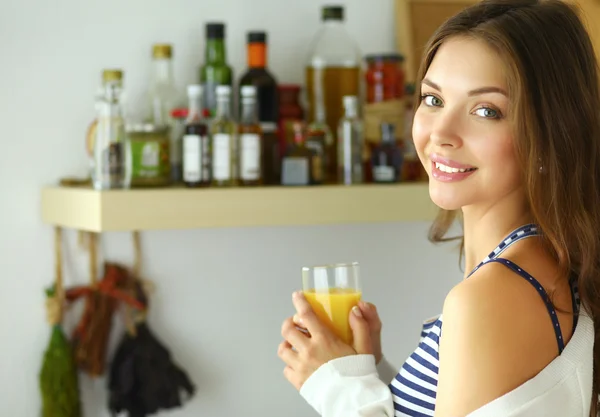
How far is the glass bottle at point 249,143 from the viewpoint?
5.06 feet

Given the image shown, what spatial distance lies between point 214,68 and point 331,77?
24 centimetres

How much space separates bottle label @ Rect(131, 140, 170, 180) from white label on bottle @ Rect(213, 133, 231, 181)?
9 cm

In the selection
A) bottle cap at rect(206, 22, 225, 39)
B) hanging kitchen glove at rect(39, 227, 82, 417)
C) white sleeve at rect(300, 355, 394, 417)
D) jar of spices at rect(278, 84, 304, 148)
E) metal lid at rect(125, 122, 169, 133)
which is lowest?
hanging kitchen glove at rect(39, 227, 82, 417)

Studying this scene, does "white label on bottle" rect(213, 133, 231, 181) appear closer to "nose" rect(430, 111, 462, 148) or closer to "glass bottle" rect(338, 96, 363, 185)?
"glass bottle" rect(338, 96, 363, 185)

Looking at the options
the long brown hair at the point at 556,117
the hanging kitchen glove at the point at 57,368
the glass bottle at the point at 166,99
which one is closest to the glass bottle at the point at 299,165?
the glass bottle at the point at 166,99

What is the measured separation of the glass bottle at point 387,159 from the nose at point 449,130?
761 mm

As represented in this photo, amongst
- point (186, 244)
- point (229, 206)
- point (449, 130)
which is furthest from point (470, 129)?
point (186, 244)

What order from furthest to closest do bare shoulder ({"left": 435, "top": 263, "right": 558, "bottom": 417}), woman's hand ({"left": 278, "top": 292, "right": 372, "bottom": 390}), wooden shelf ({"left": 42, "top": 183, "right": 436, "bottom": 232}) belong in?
wooden shelf ({"left": 42, "top": 183, "right": 436, "bottom": 232})
woman's hand ({"left": 278, "top": 292, "right": 372, "bottom": 390})
bare shoulder ({"left": 435, "top": 263, "right": 558, "bottom": 417})

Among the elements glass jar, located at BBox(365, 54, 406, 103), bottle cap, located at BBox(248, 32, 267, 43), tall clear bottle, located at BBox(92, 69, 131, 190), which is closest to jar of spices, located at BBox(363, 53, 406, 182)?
glass jar, located at BBox(365, 54, 406, 103)

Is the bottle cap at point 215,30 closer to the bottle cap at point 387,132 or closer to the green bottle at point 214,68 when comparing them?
the green bottle at point 214,68

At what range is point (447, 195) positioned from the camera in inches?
37.1

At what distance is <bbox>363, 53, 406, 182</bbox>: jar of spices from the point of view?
1750mm

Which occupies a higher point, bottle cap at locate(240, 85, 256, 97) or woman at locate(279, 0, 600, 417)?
bottle cap at locate(240, 85, 256, 97)

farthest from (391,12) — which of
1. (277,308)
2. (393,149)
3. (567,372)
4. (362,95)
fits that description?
(567,372)
